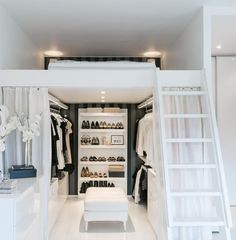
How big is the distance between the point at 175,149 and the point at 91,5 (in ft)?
6.39

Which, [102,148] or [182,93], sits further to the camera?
[102,148]

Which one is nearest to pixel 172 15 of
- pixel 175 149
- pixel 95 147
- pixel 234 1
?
pixel 234 1

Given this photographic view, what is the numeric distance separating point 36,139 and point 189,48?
2413 mm

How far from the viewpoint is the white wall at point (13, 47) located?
405 cm

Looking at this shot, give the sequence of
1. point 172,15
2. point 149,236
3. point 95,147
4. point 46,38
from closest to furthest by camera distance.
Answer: point 172,15 < point 149,236 < point 46,38 < point 95,147

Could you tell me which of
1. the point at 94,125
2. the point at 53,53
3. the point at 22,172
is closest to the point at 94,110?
the point at 94,125

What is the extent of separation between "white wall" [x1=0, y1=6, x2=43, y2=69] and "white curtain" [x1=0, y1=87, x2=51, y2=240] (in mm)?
444

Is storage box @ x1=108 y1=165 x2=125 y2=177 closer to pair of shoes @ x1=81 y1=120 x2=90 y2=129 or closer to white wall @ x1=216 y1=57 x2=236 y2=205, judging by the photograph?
pair of shoes @ x1=81 y1=120 x2=90 y2=129

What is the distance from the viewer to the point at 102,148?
739 centimetres

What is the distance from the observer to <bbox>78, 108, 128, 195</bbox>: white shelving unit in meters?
7.25

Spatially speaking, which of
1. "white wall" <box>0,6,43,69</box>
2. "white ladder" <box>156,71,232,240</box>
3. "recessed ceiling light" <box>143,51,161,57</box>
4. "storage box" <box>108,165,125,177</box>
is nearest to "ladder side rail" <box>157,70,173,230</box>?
"white ladder" <box>156,71,232,240</box>

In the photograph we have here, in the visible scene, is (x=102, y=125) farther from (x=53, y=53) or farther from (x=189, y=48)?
(x=189, y=48)

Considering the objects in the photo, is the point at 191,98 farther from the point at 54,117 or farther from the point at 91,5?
the point at 54,117

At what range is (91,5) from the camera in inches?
152
